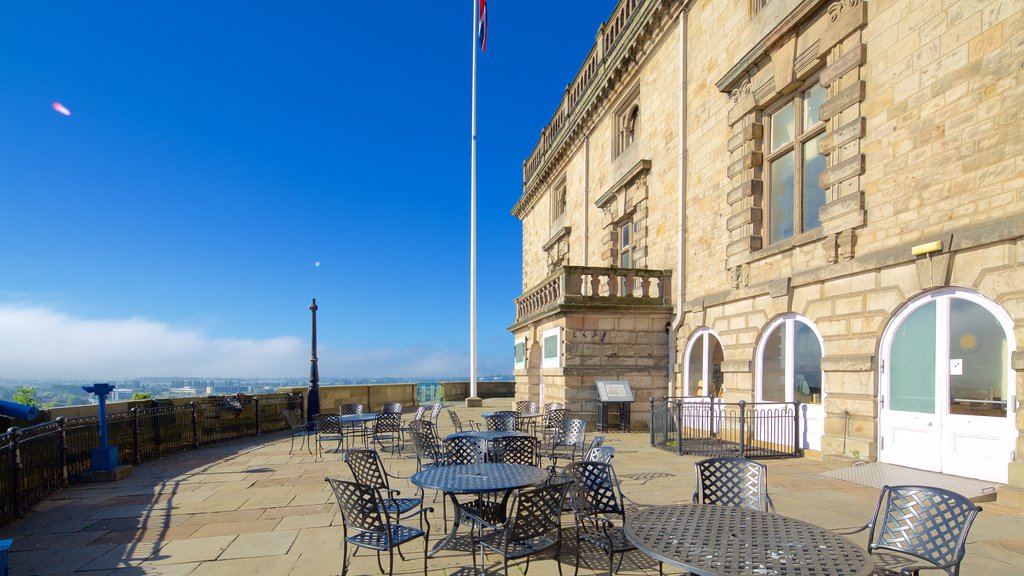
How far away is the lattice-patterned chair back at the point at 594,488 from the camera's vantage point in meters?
4.57

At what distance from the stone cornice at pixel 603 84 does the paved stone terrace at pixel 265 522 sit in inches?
465

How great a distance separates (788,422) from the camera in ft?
32.9

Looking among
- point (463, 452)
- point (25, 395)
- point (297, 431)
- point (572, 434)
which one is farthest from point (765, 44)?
point (25, 395)

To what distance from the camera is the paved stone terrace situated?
473 centimetres

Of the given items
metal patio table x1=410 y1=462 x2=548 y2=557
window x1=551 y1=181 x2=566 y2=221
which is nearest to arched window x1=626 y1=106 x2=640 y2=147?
window x1=551 y1=181 x2=566 y2=221

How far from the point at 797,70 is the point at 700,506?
29.8 ft

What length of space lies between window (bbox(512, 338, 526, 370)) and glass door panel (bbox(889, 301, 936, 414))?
37.9 ft

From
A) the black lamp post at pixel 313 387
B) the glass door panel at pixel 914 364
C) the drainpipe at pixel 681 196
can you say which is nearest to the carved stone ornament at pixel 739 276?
the drainpipe at pixel 681 196

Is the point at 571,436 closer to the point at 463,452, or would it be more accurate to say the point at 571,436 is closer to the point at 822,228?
the point at 463,452

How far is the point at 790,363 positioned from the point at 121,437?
12496 millimetres

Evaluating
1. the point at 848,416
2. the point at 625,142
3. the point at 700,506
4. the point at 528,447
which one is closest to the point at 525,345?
the point at 625,142

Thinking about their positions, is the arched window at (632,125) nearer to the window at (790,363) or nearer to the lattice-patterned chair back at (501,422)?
the window at (790,363)

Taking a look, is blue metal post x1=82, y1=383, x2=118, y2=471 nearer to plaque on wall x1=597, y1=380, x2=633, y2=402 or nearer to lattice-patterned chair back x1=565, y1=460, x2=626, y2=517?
lattice-patterned chair back x1=565, y1=460, x2=626, y2=517

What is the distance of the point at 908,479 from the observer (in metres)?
7.02
